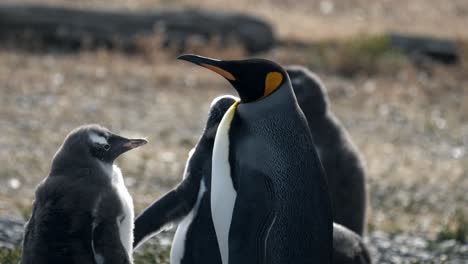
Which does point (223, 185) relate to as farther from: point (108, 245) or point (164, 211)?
point (164, 211)

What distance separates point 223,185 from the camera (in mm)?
5324

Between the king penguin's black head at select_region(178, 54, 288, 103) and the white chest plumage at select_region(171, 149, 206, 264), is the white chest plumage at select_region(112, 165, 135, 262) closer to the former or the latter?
the white chest plumage at select_region(171, 149, 206, 264)

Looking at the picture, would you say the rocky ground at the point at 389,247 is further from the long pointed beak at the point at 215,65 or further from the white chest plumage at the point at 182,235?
the long pointed beak at the point at 215,65

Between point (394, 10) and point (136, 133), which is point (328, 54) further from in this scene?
point (394, 10)

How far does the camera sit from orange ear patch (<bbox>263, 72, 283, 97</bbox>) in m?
5.25

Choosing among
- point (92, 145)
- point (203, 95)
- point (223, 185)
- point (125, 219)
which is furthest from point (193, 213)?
point (203, 95)

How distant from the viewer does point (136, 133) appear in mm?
13977

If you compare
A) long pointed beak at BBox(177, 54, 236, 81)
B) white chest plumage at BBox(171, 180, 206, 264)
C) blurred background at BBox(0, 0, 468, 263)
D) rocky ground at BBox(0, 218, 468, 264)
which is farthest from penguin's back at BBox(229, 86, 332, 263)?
blurred background at BBox(0, 0, 468, 263)

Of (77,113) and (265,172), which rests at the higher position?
(265,172)

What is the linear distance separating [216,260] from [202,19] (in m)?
15.2

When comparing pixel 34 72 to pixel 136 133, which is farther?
pixel 34 72

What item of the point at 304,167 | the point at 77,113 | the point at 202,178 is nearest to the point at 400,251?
the point at 202,178

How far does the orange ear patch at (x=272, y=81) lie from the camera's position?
5246 millimetres

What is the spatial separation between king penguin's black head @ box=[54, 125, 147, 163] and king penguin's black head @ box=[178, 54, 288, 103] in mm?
788
